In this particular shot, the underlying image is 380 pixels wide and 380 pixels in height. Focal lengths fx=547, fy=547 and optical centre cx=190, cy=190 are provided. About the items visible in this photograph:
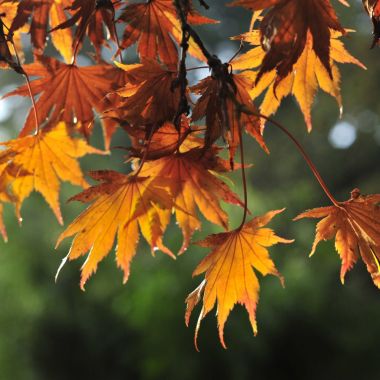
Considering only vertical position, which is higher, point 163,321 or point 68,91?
point 68,91

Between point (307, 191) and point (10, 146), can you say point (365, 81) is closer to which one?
point (307, 191)

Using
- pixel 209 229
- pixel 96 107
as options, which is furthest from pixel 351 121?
pixel 96 107

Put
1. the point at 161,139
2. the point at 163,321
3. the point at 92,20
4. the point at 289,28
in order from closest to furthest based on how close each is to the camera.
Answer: the point at 289,28, the point at 161,139, the point at 92,20, the point at 163,321

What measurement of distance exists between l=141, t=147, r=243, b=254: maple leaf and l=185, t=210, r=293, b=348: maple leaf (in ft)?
0.09

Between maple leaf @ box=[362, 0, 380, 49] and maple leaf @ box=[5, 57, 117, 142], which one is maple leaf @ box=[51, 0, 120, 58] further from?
maple leaf @ box=[362, 0, 380, 49]

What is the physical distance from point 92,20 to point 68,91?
0.11 m

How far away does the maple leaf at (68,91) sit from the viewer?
77cm

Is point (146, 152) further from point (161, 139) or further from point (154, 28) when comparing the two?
point (154, 28)

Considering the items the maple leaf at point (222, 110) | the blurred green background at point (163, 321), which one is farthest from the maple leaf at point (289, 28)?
the blurred green background at point (163, 321)

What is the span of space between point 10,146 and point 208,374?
121 inches

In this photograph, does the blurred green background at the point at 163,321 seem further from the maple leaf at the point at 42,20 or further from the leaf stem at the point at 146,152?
the leaf stem at the point at 146,152

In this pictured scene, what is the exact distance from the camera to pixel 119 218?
Answer: 61cm

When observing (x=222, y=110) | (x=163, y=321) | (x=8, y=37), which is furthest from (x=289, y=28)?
(x=163, y=321)

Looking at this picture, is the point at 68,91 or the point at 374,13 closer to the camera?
the point at 374,13
